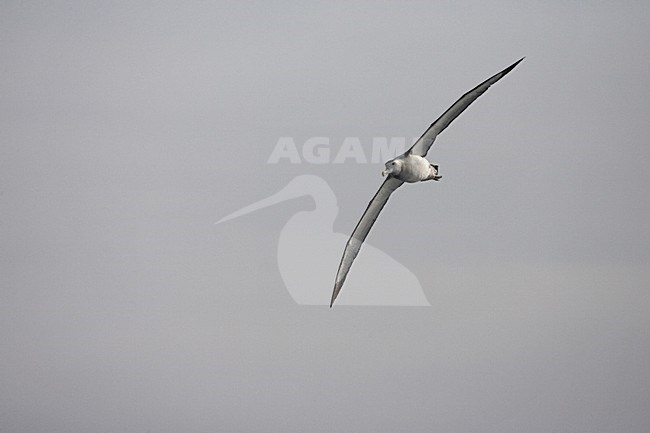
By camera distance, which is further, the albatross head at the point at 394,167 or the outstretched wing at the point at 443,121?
the albatross head at the point at 394,167

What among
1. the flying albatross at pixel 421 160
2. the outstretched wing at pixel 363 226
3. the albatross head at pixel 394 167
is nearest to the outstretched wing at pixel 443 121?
the flying albatross at pixel 421 160

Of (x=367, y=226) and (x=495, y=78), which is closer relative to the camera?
(x=495, y=78)

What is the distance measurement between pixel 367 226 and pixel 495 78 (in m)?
1.86

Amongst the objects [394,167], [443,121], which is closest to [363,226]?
[394,167]

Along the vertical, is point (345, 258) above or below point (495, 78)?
below

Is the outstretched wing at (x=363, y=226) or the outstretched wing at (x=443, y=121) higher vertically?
the outstretched wing at (x=443, y=121)

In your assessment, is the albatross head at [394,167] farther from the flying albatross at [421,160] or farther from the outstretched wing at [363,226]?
the outstretched wing at [363,226]

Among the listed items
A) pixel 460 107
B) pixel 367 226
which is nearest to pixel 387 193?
pixel 367 226

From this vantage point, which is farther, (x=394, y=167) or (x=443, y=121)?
(x=443, y=121)

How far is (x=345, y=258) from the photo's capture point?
8727 mm

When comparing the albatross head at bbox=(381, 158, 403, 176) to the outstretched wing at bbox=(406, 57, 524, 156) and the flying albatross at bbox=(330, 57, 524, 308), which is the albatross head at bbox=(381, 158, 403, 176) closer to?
the flying albatross at bbox=(330, 57, 524, 308)

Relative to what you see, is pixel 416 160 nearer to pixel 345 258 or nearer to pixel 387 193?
pixel 387 193

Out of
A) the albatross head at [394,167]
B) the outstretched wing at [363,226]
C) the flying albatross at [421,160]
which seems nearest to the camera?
the flying albatross at [421,160]

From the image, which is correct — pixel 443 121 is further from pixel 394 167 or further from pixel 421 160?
pixel 394 167
